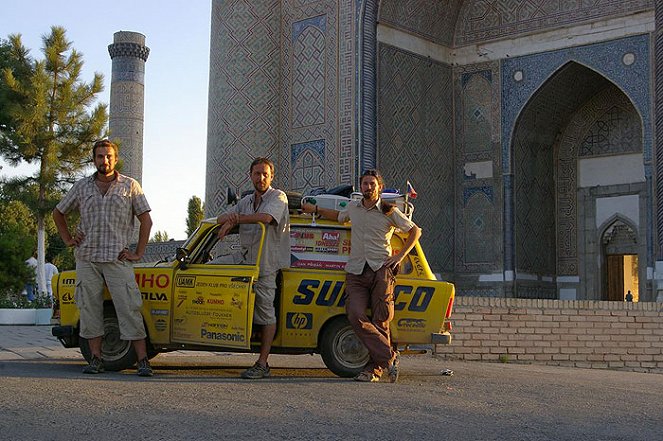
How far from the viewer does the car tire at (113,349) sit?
6.88 m

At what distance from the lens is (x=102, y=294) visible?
670 centimetres

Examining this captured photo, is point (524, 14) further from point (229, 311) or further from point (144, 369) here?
point (144, 369)

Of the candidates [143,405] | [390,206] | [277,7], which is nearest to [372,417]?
[143,405]

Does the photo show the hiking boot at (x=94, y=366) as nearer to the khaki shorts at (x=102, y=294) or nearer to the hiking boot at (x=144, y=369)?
the khaki shorts at (x=102, y=294)

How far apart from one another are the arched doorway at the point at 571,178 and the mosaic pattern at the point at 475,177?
0.43m

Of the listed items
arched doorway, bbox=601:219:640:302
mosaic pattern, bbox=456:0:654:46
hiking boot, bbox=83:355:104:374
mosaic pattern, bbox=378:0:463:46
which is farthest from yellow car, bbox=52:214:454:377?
arched doorway, bbox=601:219:640:302

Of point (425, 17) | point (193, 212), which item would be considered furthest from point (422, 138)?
point (193, 212)

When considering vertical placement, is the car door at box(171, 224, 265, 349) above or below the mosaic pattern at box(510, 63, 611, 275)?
below

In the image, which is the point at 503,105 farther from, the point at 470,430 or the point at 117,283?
the point at 470,430

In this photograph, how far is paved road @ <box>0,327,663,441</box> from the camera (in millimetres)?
4266

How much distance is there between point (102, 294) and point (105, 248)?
14.3 inches

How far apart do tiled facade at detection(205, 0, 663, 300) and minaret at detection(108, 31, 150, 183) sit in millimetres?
13240

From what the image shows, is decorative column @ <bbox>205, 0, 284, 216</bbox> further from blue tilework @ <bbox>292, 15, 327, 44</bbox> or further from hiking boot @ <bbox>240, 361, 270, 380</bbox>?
hiking boot @ <bbox>240, 361, 270, 380</bbox>

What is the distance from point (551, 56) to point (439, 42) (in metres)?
2.30
